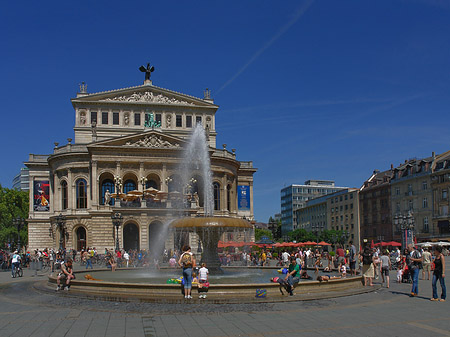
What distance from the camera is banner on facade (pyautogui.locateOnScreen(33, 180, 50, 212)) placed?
60.0 metres

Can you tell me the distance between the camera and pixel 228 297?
14.4 m

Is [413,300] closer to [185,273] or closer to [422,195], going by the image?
[185,273]

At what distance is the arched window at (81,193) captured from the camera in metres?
56.7

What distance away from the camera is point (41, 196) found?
60.4 meters

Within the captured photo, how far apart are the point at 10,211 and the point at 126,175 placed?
35315mm

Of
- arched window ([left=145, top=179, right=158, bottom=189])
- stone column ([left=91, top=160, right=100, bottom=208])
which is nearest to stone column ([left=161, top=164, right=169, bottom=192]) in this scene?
arched window ([left=145, top=179, right=158, bottom=189])

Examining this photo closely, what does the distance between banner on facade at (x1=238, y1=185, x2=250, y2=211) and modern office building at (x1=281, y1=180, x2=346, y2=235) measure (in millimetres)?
70634

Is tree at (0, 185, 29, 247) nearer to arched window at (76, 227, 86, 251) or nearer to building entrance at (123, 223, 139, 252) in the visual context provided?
arched window at (76, 227, 86, 251)

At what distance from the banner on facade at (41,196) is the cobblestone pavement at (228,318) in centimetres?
4681

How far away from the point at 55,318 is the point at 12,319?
3.53 feet

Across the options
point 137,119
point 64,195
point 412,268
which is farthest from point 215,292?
point 137,119

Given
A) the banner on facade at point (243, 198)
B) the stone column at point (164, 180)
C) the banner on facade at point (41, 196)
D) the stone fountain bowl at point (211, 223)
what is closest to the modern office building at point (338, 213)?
the banner on facade at point (243, 198)

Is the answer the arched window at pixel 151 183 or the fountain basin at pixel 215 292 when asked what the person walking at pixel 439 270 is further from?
the arched window at pixel 151 183

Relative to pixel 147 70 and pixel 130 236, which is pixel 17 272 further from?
pixel 147 70
